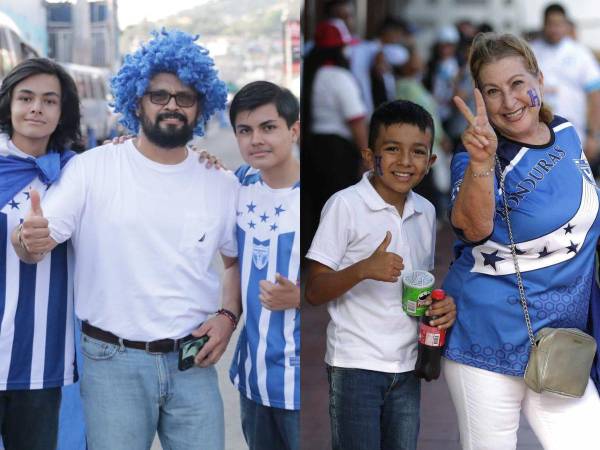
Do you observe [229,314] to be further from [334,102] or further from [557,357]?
[334,102]

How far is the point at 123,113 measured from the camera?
9.54ft

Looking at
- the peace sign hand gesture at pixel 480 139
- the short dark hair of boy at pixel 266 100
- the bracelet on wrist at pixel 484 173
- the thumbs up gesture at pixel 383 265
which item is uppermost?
the short dark hair of boy at pixel 266 100

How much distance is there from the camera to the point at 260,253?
2.93 m

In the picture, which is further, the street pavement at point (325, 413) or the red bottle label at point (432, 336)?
the street pavement at point (325, 413)

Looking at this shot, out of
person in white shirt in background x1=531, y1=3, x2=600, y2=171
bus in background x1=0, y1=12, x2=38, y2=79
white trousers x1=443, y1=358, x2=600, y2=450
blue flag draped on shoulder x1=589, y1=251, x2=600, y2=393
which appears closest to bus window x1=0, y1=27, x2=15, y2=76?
bus in background x1=0, y1=12, x2=38, y2=79

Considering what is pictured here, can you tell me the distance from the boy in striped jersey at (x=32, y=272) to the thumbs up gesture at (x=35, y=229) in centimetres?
9

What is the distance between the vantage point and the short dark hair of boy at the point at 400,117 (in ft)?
10.3

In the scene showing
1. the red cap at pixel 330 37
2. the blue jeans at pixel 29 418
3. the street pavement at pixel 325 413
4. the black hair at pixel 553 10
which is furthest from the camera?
the black hair at pixel 553 10

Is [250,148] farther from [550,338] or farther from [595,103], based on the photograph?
[595,103]

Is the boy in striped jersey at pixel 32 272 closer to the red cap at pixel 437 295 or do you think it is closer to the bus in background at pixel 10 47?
the bus in background at pixel 10 47

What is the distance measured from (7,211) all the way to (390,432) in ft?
4.28

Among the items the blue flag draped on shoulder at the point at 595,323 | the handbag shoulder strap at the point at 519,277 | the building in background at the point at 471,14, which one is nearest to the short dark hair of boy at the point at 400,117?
the handbag shoulder strap at the point at 519,277

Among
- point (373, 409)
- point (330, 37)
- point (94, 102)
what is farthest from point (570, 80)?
point (94, 102)

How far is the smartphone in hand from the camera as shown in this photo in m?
2.91
